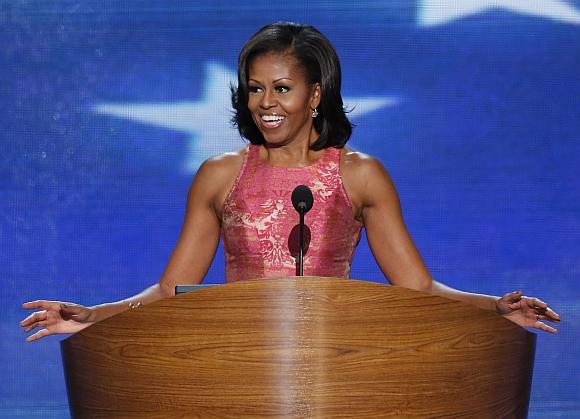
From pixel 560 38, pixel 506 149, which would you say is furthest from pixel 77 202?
pixel 560 38

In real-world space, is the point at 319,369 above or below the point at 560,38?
below

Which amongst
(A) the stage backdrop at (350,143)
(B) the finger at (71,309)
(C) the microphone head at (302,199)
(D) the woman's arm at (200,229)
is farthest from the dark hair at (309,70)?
(A) the stage backdrop at (350,143)

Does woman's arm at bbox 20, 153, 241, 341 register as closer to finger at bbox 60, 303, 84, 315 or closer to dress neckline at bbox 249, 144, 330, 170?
dress neckline at bbox 249, 144, 330, 170

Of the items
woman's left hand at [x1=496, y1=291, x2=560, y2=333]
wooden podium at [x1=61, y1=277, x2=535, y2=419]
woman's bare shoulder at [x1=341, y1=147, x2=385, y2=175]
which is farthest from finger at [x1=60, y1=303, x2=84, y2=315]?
woman's bare shoulder at [x1=341, y1=147, x2=385, y2=175]

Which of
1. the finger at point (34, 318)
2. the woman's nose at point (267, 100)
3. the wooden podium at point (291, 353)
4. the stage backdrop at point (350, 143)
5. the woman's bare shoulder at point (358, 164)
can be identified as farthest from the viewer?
the stage backdrop at point (350, 143)

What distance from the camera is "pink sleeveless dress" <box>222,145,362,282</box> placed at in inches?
92.9

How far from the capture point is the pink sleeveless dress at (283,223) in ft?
7.74

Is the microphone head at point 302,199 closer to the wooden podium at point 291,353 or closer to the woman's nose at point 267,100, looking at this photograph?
the wooden podium at point 291,353

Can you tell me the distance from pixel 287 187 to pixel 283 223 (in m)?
0.09

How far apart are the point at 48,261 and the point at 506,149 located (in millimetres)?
1474

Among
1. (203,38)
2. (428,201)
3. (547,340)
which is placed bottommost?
(547,340)

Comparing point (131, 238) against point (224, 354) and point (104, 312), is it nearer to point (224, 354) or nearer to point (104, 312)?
point (104, 312)

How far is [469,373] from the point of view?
4.77ft

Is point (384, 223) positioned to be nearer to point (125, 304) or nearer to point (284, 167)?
point (284, 167)
